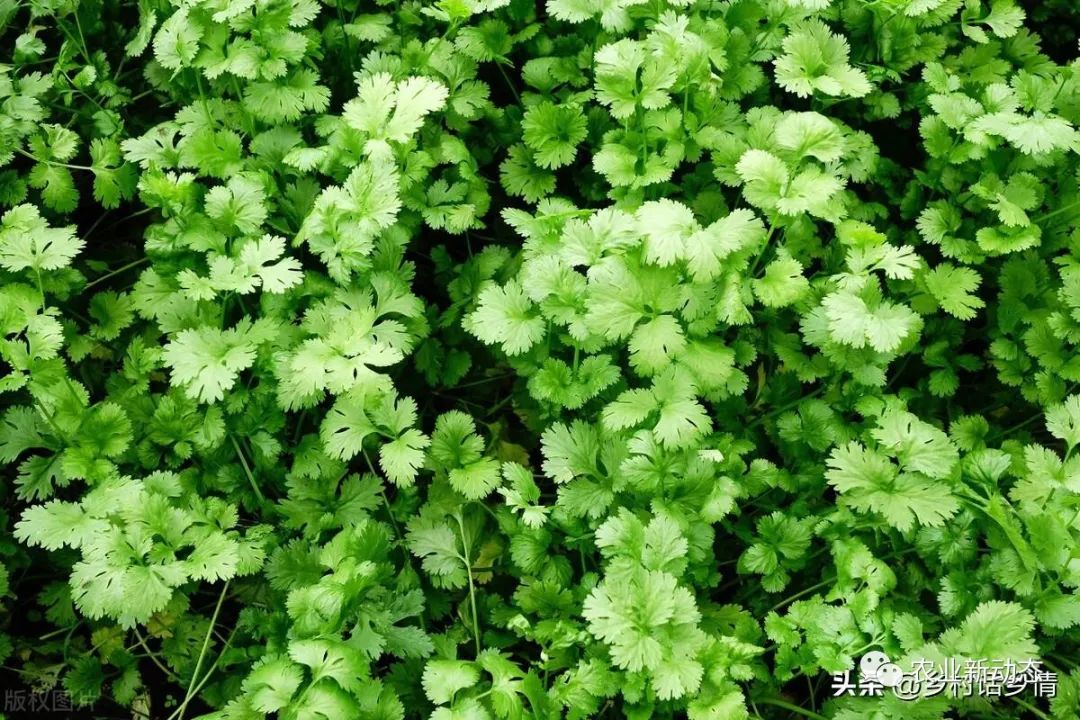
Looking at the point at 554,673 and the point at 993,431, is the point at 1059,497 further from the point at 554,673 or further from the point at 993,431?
the point at 554,673

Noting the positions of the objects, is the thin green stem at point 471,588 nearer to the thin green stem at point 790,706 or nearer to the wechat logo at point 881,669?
the thin green stem at point 790,706

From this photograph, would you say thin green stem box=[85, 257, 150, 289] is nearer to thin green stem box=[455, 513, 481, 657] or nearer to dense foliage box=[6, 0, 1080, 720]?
dense foliage box=[6, 0, 1080, 720]

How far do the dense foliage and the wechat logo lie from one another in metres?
0.03

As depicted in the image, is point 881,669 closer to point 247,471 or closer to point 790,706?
point 790,706

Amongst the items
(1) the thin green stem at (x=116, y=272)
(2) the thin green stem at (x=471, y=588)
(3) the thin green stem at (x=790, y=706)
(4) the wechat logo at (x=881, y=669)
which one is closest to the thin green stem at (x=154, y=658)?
(2) the thin green stem at (x=471, y=588)

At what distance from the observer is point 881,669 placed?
73.6 inches

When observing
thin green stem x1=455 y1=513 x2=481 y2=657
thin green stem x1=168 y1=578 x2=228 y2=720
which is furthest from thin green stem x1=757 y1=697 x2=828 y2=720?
thin green stem x1=168 y1=578 x2=228 y2=720

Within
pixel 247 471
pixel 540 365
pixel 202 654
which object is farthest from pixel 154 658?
pixel 540 365

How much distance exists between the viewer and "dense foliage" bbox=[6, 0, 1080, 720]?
6.27 feet

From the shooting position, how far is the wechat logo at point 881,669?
1.85 meters

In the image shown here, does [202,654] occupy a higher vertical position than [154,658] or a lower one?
higher

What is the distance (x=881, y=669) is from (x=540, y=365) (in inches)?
40.3

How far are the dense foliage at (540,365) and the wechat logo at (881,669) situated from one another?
27 millimetres

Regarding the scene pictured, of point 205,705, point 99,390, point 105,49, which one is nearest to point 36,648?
point 205,705
